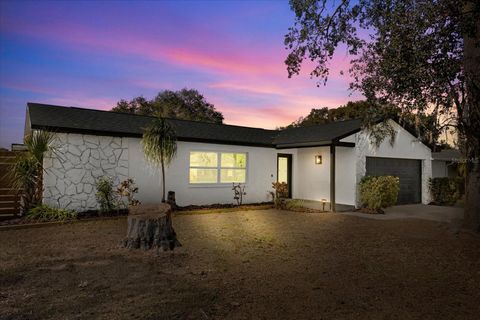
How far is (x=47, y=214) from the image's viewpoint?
8.80 metres

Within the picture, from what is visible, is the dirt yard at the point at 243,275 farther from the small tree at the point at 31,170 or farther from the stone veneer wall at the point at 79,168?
the stone veneer wall at the point at 79,168

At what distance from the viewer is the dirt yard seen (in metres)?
3.52

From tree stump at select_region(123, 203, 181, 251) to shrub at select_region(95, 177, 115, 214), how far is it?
154 inches

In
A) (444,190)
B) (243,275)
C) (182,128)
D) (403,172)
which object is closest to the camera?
(243,275)

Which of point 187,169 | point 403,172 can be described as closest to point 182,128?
point 187,169

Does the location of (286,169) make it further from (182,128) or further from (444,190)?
(444,190)

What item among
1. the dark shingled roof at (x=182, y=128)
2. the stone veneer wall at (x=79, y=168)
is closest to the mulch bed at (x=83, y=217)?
the stone veneer wall at (x=79, y=168)

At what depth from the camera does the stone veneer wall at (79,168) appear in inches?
375

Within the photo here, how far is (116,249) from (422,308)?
199 inches

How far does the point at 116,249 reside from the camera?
615 centimetres

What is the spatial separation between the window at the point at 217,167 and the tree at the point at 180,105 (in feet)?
55.6

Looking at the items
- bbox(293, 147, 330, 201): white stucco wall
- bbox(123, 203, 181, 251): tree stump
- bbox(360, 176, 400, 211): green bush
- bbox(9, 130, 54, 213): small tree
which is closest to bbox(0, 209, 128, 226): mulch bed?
bbox(9, 130, 54, 213): small tree

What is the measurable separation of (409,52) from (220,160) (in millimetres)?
7832

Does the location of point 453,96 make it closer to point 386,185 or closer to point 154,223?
point 386,185
